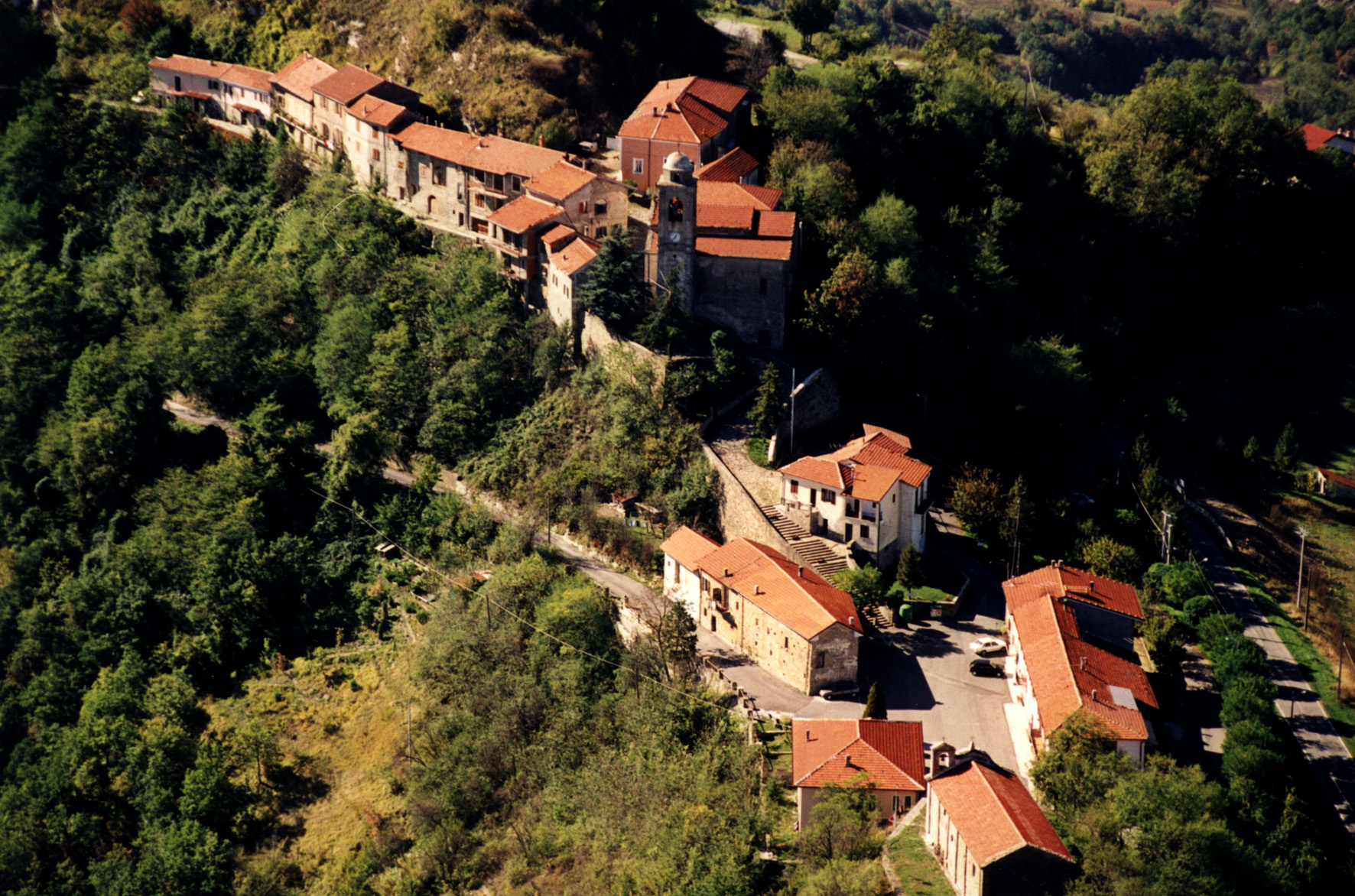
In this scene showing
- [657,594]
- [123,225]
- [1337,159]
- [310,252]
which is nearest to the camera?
[657,594]

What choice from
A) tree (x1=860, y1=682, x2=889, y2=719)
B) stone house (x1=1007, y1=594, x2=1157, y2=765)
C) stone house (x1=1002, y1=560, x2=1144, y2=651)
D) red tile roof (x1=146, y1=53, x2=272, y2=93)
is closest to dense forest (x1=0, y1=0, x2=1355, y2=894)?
stone house (x1=1007, y1=594, x2=1157, y2=765)

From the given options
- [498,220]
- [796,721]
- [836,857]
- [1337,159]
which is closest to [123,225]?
[498,220]

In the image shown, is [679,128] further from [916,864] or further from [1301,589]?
[916,864]

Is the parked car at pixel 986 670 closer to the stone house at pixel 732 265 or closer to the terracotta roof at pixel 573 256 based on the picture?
the stone house at pixel 732 265

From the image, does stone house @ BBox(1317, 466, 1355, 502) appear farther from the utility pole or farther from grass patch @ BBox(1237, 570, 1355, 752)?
grass patch @ BBox(1237, 570, 1355, 752)

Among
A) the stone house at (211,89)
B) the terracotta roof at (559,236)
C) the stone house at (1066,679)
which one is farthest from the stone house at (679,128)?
the stone house at (1066,679)

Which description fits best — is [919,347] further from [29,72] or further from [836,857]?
[29,72]

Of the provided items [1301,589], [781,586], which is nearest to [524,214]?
[781,586]

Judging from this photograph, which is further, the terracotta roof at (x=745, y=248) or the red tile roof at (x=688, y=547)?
the terracotta roof at (x=745, y=248)
